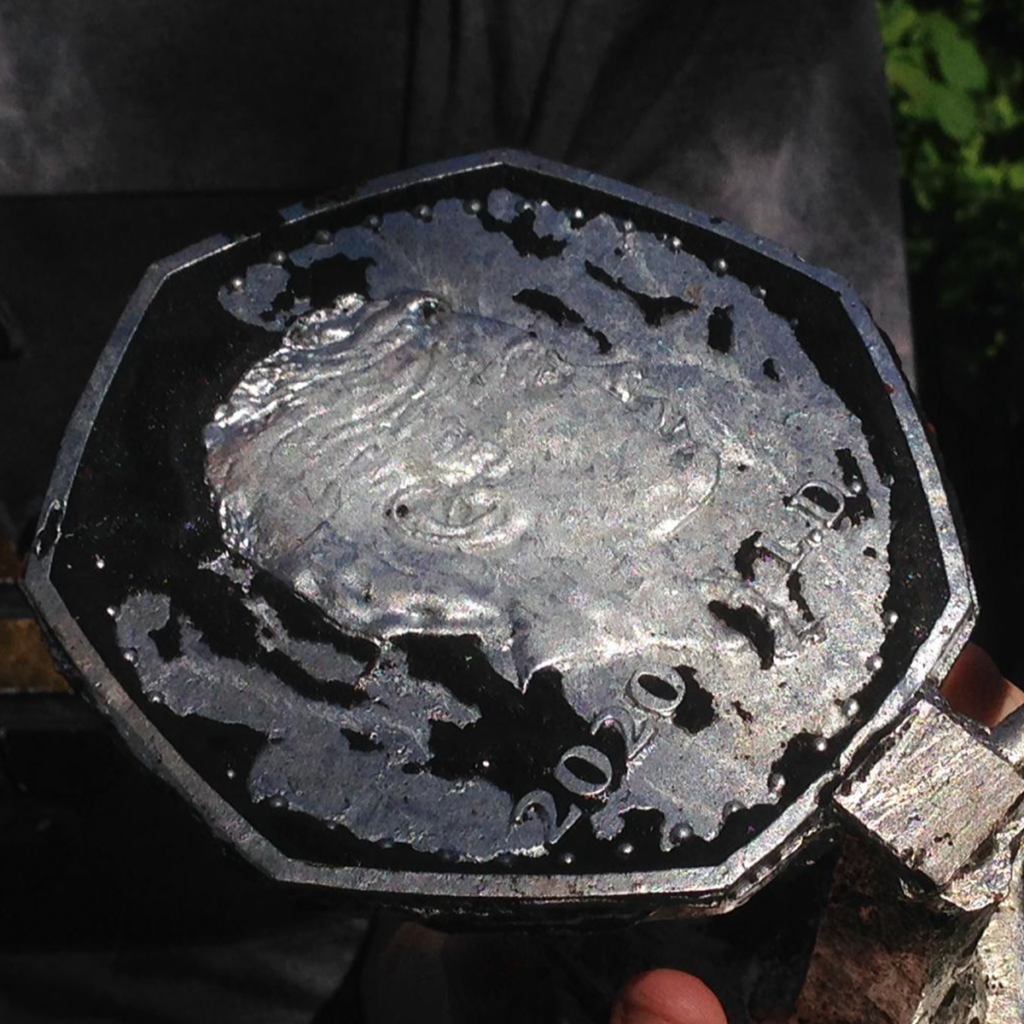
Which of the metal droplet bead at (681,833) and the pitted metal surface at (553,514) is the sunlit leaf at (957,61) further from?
the metal droplet bead at (681,833)

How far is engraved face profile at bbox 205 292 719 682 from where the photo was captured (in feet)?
3.80

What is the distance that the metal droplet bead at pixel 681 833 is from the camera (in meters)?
1.02

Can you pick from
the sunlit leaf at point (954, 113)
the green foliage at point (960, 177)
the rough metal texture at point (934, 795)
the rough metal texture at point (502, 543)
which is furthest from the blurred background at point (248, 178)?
the rough metal texture at point (934, 795)

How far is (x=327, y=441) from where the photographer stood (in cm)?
126

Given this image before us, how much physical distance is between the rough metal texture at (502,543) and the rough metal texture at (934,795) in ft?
0.10

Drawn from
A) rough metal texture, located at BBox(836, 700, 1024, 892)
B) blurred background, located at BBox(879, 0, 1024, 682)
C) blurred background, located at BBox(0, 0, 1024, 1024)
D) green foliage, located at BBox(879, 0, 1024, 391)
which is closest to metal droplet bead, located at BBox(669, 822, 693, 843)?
rough metal texture, located at BBox(836, 700, 1024, 892)

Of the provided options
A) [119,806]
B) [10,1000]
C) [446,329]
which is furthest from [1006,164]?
[10,1000]

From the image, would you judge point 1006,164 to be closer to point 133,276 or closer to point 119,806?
point 133,276

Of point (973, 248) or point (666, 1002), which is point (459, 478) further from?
point (973, 248)

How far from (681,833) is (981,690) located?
56 cm

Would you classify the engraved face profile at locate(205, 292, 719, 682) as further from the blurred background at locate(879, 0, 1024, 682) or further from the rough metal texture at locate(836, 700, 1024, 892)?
the blurred background at locate(879, 0, 1024, 682)

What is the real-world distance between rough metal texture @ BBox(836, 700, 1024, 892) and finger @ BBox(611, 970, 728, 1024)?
279 mm

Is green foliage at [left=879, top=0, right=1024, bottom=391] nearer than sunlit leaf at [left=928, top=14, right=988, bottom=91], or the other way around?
green foliage at [left=879, top=0, right=1024, bottom=391]

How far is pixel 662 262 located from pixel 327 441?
45cm
